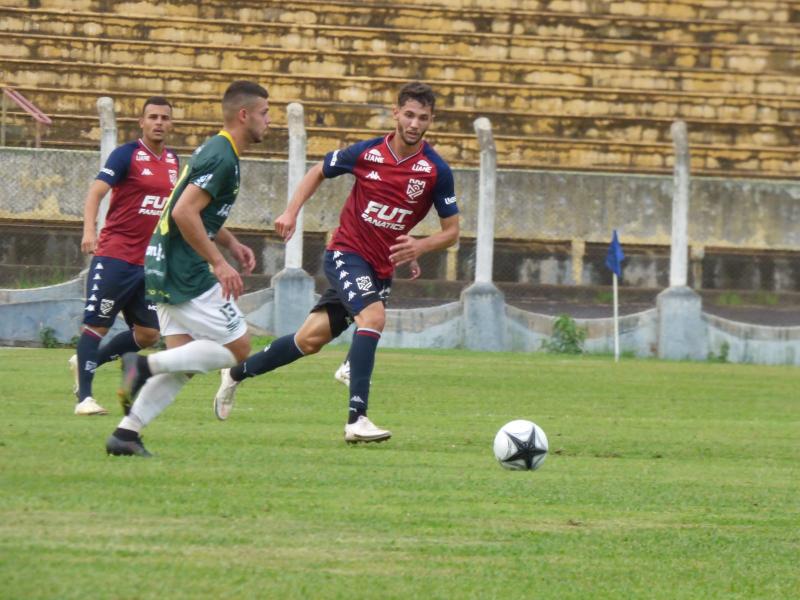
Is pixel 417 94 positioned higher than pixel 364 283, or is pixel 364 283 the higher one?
pixel 417 94

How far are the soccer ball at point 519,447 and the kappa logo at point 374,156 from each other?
2444 millimetres

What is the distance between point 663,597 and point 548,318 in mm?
16690

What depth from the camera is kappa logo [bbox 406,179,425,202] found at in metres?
10.0

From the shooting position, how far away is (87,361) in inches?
448

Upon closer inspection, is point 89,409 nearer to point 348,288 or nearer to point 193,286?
point 348,288

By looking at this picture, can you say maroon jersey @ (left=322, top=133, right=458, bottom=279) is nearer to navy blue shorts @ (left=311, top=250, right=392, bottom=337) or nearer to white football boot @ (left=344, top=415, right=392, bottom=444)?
navy blue shorts @ (left=311, top=250, right=392, bottom=337)

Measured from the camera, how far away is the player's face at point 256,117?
8.16 meters

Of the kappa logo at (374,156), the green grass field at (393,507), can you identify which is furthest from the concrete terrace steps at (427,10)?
the kappa logo at (374,156)

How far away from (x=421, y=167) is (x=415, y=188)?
0.13 metres

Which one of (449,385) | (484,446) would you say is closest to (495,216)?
(449,385)

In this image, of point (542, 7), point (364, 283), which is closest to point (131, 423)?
point (364, 283)

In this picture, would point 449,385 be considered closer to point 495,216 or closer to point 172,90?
point 495,216

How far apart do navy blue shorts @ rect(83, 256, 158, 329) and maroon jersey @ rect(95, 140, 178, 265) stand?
0.07 metres

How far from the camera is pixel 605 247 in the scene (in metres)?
23.8
